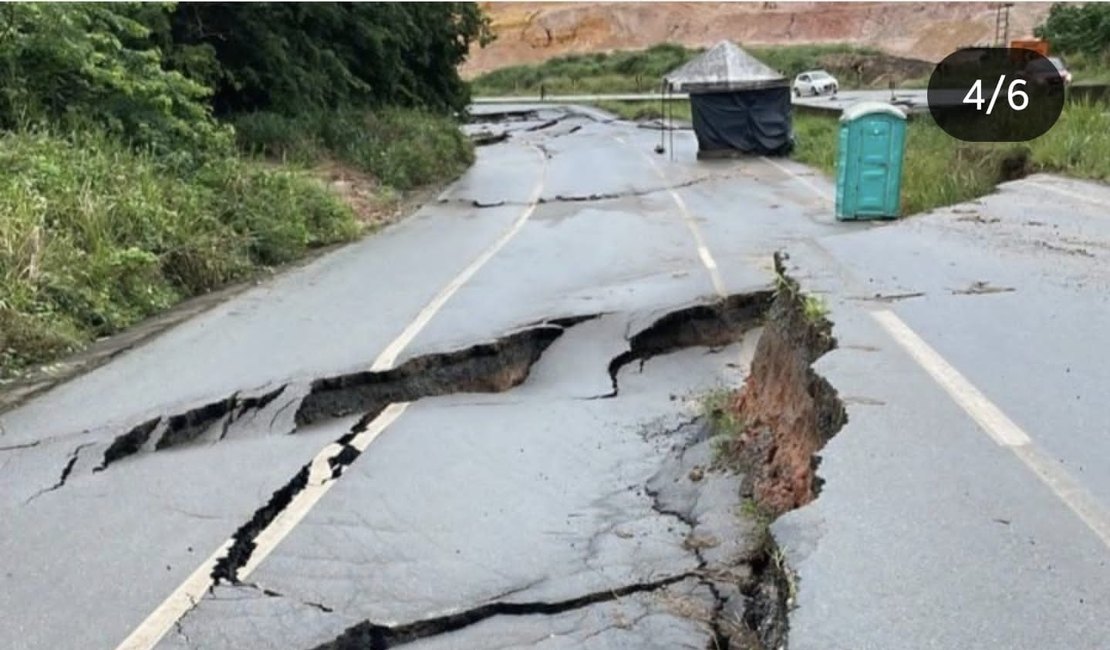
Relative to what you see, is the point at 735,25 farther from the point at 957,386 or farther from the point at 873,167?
the point at 957,386

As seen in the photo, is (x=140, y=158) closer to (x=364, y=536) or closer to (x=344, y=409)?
(x=344, y=409)

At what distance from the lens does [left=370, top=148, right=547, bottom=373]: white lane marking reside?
24.3 ft

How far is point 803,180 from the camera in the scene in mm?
21484

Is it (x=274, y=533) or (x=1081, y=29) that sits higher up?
(x=274, y=533)

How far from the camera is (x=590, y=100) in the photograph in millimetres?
59125

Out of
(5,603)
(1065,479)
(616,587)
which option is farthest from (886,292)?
(5,603)

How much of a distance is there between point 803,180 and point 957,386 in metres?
16.6

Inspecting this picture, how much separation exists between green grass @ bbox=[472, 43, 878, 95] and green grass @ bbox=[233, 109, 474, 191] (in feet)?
151

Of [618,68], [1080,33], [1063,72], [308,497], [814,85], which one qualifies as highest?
[308,497]

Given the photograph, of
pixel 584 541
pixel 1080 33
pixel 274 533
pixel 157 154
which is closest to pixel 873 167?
pixel 157 154

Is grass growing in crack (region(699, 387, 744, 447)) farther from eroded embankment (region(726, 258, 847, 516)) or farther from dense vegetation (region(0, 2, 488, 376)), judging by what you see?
dense vegetation (region(0, 2, 488, 376))

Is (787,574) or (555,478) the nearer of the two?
(787,574)

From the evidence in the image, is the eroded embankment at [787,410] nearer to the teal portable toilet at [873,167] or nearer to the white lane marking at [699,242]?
the white lane marking at [699,242]

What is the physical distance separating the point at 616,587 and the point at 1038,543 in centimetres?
154
